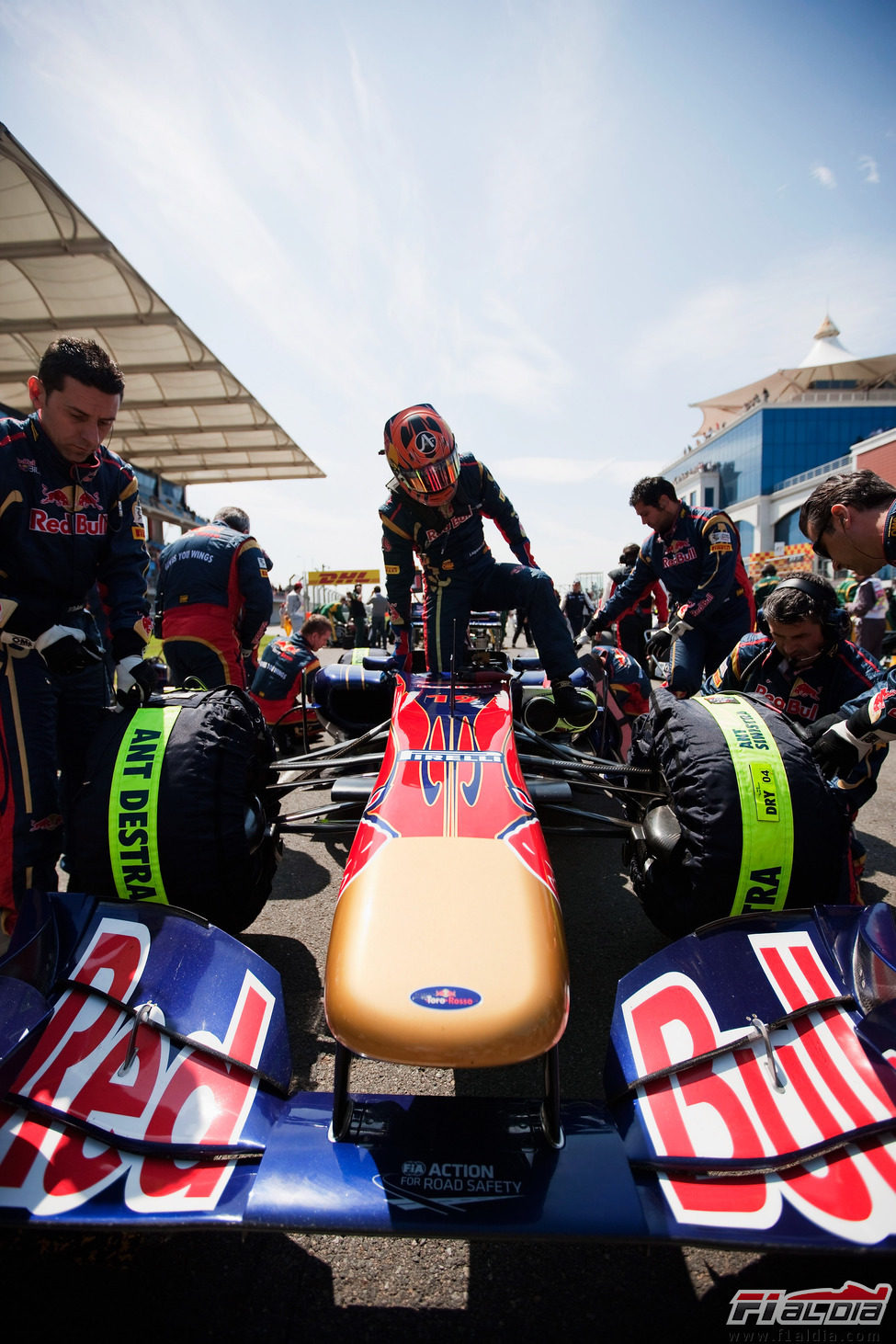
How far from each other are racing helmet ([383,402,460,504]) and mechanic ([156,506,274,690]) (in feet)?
4.99

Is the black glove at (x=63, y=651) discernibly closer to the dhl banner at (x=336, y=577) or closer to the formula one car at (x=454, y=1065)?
the formula one car at (x=454, y=1065)

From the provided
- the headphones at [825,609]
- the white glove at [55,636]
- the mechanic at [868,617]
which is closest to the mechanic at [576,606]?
the mechanic at [868,617]

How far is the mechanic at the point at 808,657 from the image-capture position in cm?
271

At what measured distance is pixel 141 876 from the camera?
1877mm

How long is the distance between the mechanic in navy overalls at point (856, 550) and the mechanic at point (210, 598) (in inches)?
120

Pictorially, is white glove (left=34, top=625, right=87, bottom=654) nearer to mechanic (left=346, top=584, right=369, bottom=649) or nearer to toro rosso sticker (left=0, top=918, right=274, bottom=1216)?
toro rosso sticker (left=0, top=918, right=274, bottom=1216)

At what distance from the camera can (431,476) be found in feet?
10.0

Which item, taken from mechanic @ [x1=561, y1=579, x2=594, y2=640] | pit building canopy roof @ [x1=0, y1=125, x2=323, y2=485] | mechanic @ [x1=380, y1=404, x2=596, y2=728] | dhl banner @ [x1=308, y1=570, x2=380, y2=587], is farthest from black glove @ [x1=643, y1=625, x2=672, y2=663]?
dhl banner @ [x1=308, y1=570, x2=380, y2=587]

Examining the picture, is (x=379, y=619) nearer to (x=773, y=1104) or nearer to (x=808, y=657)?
(x=808, y=657)

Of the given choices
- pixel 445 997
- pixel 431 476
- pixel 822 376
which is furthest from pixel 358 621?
pixel 822 376

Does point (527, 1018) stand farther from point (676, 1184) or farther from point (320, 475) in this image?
point (320, 475)

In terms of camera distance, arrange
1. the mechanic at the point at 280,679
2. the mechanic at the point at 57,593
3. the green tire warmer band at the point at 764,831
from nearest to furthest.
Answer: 1. the green tire warmer band at the point at 764,831
2. the mechanic at the point at 57,593
3. the mechanic at the point at 280,679

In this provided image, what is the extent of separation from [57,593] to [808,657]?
2.96 metres

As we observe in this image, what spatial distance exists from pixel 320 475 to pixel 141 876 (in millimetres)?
26996
